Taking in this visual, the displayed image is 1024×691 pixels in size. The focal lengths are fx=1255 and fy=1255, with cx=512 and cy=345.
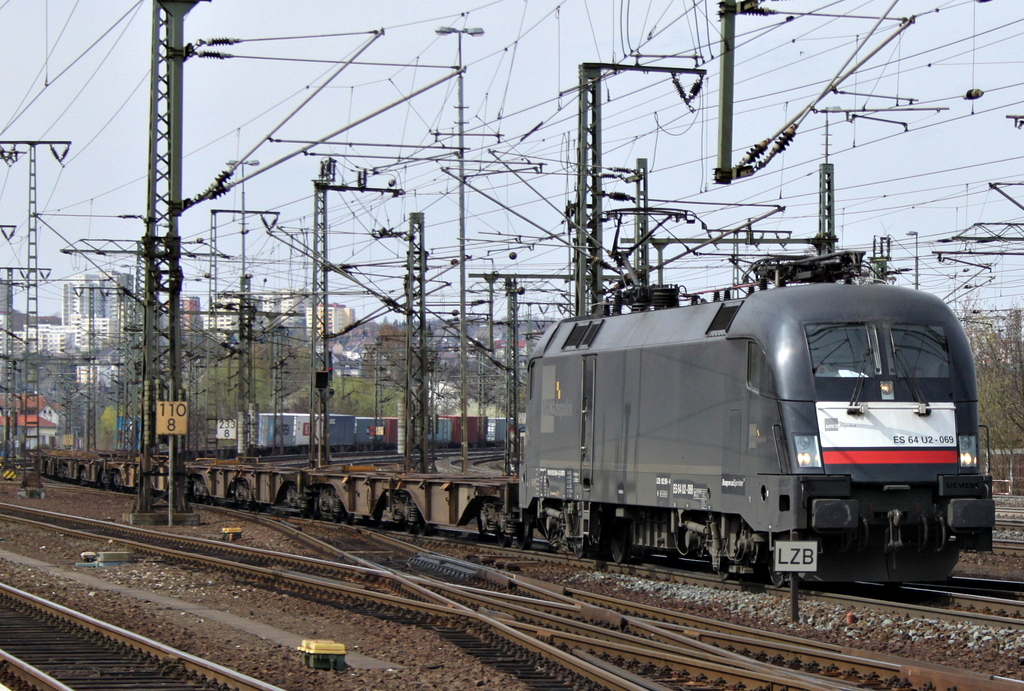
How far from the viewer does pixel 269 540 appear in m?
25.1

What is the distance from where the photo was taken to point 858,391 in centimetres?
1445

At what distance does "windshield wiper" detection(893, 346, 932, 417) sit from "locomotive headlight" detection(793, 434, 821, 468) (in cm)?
133

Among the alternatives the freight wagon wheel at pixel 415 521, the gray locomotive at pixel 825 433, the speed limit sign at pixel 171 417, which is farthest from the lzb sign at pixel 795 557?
the speed limit sign at pixel 171 417

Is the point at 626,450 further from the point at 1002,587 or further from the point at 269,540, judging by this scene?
Answer: the point at 269,540

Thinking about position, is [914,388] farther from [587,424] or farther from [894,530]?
[587,424]

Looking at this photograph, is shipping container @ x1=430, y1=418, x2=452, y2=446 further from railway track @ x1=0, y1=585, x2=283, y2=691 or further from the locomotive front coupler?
railway track @ x1=0, y1=585, x2=283, y2=691

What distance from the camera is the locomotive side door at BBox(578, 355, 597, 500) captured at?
19.1m

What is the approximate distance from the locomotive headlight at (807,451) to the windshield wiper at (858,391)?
1.83 ft

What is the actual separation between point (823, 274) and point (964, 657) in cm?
637

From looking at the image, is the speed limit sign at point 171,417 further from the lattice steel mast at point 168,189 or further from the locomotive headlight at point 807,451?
the locomotive headlight at point 807,451

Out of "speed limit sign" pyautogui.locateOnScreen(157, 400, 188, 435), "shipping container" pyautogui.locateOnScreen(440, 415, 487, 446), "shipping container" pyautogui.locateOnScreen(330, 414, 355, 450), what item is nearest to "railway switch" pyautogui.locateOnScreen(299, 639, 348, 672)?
"speed limit sign" pyautogui.locateOnScreen(157, 400, 188, 435)

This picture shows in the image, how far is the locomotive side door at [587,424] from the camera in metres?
19.1

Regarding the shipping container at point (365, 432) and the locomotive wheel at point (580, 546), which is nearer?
the locomotive wheel at point (580, 546)

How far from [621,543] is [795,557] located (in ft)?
21.7
